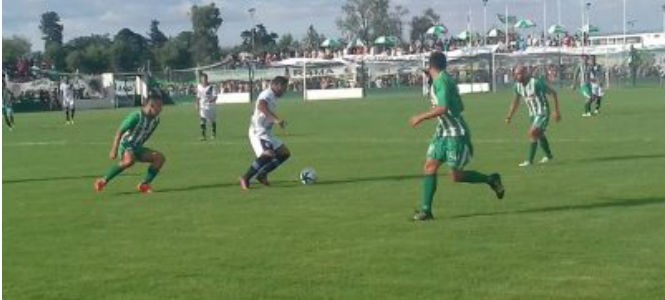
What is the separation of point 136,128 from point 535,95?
789cm

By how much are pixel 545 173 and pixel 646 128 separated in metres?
12.9

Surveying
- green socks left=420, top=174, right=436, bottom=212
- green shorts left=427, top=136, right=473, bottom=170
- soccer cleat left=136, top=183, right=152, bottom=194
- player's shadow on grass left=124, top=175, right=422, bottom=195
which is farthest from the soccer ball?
green socks left=420, top=174, right=436, bottom=212

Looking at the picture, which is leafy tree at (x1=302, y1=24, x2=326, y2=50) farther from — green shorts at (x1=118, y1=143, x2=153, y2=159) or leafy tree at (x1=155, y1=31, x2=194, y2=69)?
green shorts at (x1=118, y1=143, x2=153, y2=159)

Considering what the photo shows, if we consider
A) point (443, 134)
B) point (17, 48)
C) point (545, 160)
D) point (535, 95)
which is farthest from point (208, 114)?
point (17, 48)

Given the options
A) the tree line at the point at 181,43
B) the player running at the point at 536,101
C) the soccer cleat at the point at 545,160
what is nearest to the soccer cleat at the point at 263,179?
the player running at the point at 536,101

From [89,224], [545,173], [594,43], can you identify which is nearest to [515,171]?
[545,173]

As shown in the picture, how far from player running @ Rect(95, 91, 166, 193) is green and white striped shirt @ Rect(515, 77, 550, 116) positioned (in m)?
7.31

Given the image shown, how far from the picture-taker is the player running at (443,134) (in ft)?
43.8

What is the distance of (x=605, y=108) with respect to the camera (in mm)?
46375

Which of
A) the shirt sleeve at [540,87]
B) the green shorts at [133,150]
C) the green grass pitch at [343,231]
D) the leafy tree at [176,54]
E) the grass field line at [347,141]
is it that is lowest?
the green grass pitch at [343,231]

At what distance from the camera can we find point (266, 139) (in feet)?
59.8

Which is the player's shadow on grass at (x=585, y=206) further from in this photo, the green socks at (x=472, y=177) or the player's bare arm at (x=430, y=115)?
the player's bare arm at (x=430, y=115)

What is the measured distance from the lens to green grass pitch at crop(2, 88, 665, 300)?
9.31 metres

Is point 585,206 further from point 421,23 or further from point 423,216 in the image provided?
point 421,23
